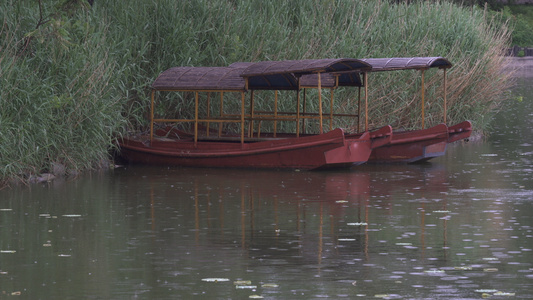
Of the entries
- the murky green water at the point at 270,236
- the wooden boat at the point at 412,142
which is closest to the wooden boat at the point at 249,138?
the murky green water at the point at 270,236

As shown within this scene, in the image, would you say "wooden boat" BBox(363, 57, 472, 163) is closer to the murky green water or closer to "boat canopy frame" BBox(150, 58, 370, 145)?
"boat canopy frame" BBox(150, 58, 370, 145)

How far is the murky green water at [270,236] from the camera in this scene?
9.08 m

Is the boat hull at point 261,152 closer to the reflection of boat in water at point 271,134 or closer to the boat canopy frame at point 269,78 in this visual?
the reflection of boat in water at point 271,134

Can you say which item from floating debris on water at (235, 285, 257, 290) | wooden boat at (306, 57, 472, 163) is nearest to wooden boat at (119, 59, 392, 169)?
wooden boat at (306, 57, 472, 163)

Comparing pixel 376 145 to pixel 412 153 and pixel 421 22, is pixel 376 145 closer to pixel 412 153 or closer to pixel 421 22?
pixel 412 153

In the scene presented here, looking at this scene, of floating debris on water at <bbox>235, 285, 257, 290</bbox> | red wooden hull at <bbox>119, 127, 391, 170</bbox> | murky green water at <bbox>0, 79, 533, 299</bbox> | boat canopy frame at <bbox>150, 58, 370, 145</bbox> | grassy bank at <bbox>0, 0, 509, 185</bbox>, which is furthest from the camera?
boat canopy frame at <bbox>150, 58, 370, 145</bbox>

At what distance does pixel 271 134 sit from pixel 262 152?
2.56 metres

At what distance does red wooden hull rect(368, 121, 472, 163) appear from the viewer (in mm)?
20906

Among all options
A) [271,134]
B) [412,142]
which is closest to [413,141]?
[412,142]

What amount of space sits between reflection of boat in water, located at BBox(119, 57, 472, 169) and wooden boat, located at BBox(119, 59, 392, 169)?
17 millimetres

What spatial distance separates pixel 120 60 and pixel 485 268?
1206cm

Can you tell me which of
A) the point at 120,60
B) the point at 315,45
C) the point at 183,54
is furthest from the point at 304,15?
the point at 120,60

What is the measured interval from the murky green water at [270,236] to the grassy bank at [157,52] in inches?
40.3

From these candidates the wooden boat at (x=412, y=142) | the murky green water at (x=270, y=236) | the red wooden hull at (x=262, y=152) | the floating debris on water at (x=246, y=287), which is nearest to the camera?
the floating debris on water at (x=246, y=287)
